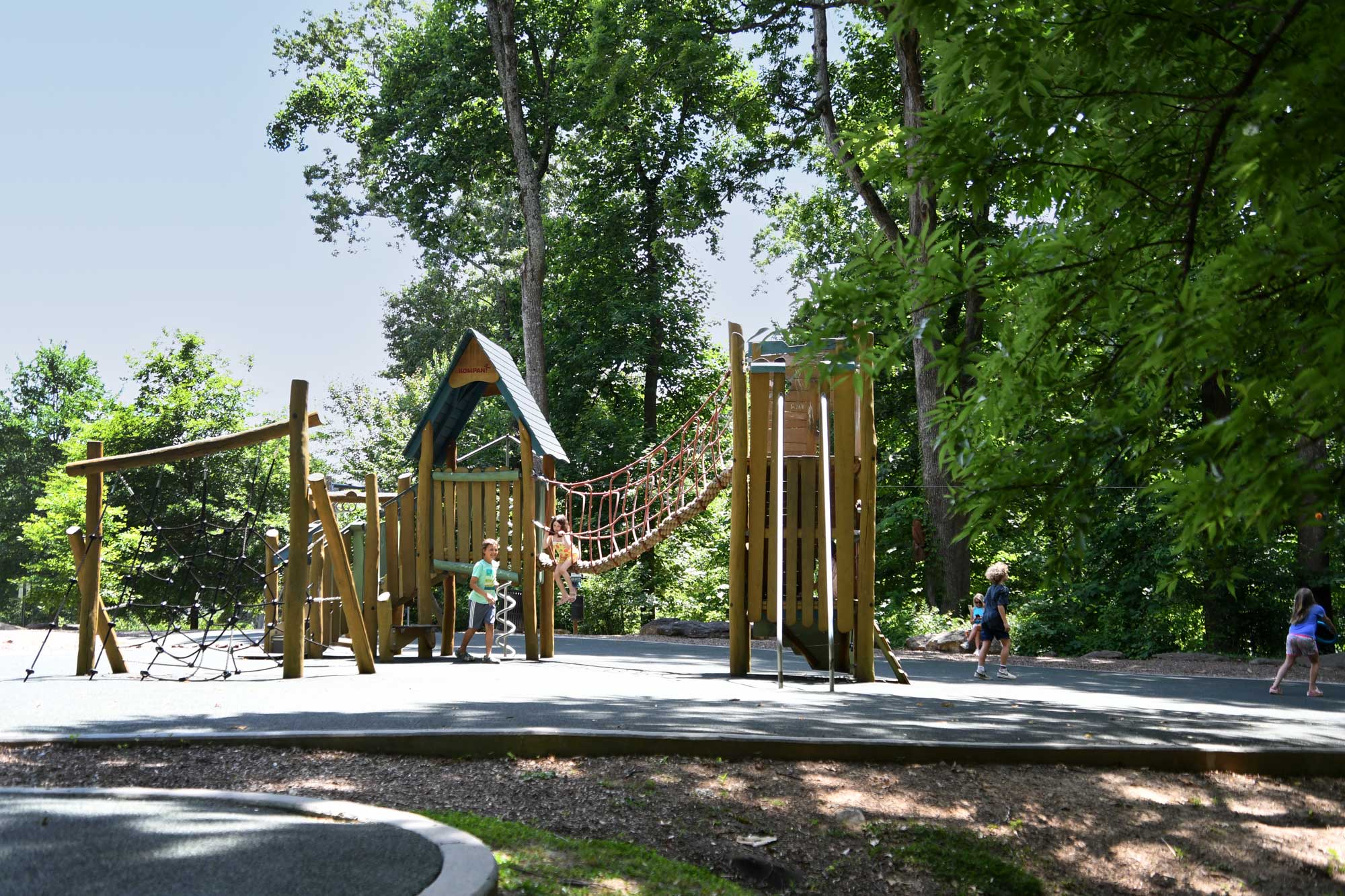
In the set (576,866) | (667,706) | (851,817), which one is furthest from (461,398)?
(576,866)

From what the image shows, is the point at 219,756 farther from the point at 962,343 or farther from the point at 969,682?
the point at 969,682

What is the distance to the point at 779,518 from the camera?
10.4 meters

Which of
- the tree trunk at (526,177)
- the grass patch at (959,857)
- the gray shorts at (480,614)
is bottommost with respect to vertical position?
the grass patch at (959,857)

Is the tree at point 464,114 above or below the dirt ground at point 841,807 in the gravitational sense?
above

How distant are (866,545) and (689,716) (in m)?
3.43

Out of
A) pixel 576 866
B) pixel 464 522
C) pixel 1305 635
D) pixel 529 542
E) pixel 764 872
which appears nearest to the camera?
pixel 576 866

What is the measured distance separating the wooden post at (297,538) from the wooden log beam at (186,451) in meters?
0.08

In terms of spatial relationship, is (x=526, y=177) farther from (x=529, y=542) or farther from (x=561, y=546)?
(x=529, y=542)

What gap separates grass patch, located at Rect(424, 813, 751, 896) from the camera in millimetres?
4246

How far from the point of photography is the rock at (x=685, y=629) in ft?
70.3

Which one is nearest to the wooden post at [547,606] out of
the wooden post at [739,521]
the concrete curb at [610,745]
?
the wooden post at [739,521]

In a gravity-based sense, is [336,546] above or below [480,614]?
above

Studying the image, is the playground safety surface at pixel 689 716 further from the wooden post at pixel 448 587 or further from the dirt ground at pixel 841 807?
the wooden post at pixel 448 587

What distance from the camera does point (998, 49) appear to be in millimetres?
4676
